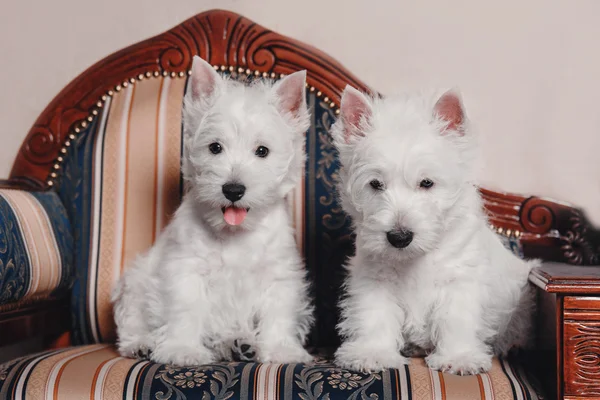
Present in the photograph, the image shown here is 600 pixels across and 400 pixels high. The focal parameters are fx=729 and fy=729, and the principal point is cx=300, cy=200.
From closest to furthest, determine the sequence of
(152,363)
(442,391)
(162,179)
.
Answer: (442,391) → (152,363) → (162,179)

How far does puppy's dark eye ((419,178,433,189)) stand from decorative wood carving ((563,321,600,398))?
0.59 m

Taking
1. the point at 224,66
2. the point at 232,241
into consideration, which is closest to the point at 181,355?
the point at 232,241

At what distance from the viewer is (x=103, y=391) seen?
225 centimetres

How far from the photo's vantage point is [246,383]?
2246 mm

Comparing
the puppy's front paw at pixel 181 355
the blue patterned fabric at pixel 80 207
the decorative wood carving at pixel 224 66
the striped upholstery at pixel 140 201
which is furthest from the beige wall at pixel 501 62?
the puppy's front paw at pixel 181 355

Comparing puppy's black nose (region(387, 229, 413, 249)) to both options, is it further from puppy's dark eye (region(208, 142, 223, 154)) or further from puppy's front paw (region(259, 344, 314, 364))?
puppy's dark eye (region(208, 142, 223, 154))

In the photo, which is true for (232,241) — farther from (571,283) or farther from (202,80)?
(571,283)

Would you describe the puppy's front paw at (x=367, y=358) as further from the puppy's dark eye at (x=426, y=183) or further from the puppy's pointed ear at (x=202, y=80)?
the puppy's pointed ear at (x=202, y=80)

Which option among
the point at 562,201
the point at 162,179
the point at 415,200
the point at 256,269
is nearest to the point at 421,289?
the point at 415,200

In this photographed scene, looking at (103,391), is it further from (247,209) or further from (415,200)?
(415,200)

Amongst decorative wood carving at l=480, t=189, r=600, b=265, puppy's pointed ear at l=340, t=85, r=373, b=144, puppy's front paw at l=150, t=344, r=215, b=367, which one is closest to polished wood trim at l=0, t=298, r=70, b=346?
puppy's front paw at l=150, t=344, r=215, b=367

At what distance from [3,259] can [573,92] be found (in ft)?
8.74

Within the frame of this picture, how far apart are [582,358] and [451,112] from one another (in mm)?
865

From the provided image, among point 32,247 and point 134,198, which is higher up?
point 134,198
